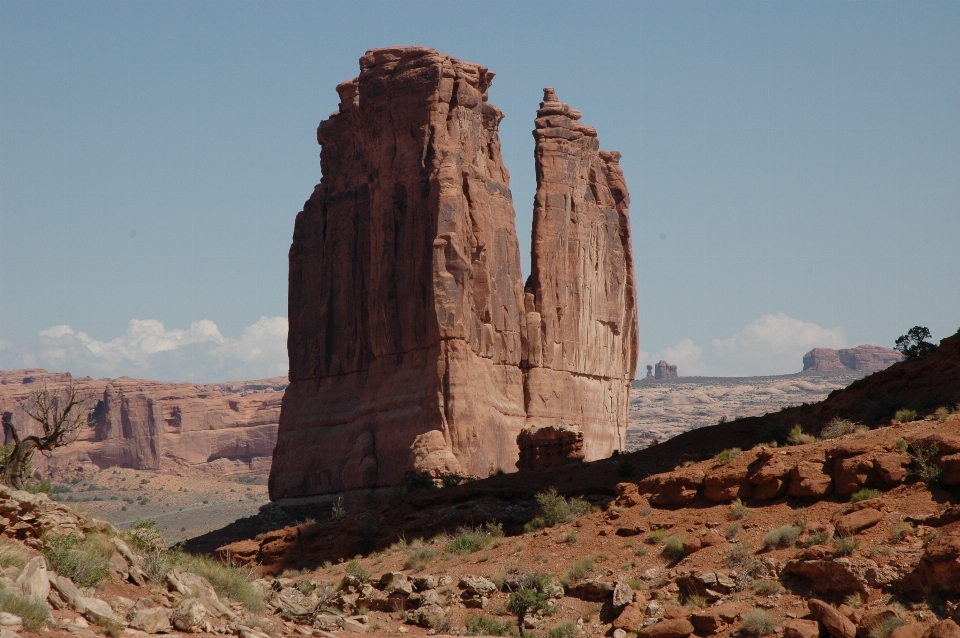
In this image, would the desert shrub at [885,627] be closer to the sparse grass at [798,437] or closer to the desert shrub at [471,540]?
the sparse grass at [798,437]

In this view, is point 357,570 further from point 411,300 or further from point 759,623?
point 411,300

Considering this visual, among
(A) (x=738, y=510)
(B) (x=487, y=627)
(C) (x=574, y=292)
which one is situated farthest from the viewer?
(C) (x=574, y=292)

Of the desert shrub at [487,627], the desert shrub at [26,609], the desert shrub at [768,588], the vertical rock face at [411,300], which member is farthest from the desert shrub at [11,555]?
the vertical rock face at [411,300]

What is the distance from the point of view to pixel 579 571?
25.0m

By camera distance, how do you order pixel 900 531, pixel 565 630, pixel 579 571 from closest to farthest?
pixel 900 531, pixel 565 630, pixel 579 571

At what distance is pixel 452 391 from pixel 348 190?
51.3 feet

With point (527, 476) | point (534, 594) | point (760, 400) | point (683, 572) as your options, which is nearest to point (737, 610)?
point (683, 572)

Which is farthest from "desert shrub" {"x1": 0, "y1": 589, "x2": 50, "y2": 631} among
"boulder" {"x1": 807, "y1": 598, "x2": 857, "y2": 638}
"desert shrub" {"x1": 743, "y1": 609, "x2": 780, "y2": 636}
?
"boulder" {"x1": 807, "y1": 598, "x2": 857, "y2": 638}

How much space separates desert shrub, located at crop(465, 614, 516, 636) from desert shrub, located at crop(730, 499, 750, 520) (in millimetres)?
4875

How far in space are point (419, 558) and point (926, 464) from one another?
11793mm

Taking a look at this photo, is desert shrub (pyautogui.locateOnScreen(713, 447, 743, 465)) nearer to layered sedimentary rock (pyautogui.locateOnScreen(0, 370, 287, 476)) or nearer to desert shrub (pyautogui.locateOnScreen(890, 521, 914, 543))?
desert shrub (pyautogui.locateOnScreen(890, 521, 914, 543))

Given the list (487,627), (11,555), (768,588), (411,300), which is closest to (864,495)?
(768,588)

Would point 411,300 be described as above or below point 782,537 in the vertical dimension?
above

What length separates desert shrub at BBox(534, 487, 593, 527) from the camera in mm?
29625
